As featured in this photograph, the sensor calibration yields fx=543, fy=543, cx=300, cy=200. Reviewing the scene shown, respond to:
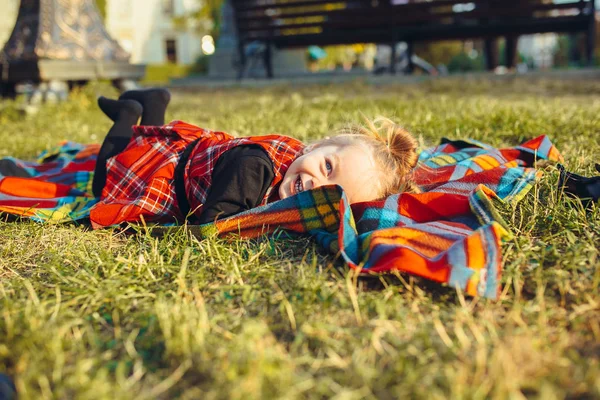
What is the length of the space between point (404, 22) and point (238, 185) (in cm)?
714

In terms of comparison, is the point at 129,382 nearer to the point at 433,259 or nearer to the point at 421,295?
the point at 421,295

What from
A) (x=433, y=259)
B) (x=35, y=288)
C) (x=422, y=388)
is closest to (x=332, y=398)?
(x=422, y=388)

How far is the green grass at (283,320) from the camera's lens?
3.87ft

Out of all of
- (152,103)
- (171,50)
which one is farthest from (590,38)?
(171,50)

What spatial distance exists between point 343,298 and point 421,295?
24 cm

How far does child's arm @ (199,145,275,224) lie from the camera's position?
2229 mm

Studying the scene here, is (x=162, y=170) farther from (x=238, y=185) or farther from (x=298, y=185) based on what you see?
(x=298, y=185)

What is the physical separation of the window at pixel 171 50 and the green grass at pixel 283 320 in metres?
37.1

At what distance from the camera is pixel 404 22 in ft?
28.1

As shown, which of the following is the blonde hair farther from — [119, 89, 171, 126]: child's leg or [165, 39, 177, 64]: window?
[165, 39, 177, 64]: window

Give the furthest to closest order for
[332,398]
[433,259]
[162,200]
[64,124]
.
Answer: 1. [64,124]
2. [162,200]
3. [433,259]
4. [332,398]

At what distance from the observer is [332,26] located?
8953mm

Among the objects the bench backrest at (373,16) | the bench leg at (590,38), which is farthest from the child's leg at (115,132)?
the bench leg at (590,38)

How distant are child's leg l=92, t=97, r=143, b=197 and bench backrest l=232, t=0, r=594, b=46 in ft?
16.9
